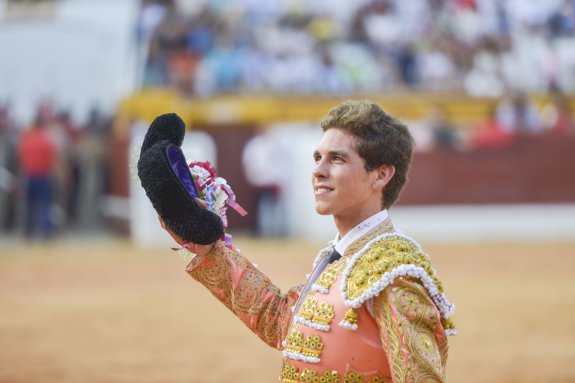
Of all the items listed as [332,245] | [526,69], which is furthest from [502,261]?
[332,245]

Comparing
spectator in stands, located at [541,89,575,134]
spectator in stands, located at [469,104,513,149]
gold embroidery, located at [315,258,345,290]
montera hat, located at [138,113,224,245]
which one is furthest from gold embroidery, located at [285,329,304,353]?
spectator in stands, located at [541,89,575,134]

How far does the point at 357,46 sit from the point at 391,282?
1479 centimetres

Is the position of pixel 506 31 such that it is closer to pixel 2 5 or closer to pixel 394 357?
pixel 2 5

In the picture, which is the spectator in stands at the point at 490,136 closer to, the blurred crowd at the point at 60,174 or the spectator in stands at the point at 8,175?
the blurred crowd at the point at 60,174

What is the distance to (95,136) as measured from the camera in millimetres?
15125

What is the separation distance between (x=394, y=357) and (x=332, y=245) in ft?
1.34

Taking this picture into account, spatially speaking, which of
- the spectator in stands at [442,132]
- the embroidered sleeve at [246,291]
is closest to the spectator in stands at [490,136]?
the spectator in stands at [442,132]

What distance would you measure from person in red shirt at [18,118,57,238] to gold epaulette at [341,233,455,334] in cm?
1128

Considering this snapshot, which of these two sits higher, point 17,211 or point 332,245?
point 17,211

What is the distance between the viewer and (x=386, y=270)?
6.61 feet

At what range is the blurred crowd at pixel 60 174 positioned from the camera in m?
13.9

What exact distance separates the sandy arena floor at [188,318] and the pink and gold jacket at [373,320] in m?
3.34

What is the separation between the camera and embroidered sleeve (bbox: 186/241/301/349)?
2.30 metres

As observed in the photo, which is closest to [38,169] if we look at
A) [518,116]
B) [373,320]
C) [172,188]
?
[518,116]
